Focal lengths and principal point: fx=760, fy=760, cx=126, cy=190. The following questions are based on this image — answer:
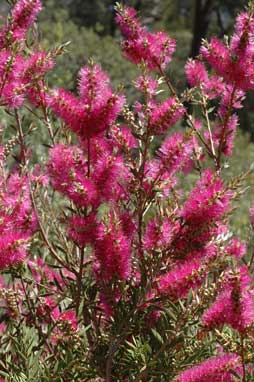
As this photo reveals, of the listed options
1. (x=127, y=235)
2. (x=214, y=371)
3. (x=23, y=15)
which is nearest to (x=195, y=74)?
(x=23, y=15)

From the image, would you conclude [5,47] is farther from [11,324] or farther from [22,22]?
[11,324]

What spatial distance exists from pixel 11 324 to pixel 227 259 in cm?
63

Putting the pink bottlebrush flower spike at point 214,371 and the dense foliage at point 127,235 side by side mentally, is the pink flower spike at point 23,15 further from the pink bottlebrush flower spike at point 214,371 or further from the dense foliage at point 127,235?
the pink bottlebrush flower spike at point 214,371

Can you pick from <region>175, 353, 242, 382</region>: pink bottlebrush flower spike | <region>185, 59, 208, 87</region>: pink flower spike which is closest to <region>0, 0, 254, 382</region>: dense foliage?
<region>175, 353, 242, 382</region>: pink bottlebrush flower spike

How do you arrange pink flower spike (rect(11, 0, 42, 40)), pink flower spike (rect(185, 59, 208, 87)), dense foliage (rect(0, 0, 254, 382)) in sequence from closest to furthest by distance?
dense foliage (rect(0, 0, 254, 382))
pink flower spike (rect(11, 0, 42, 40))
pink flower spike (rect(185, 59, 208, 87))

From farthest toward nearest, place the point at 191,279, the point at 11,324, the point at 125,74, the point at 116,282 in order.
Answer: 1. the point at 125,74
2. the point at 11,324
3. the point at 116,282
4. the point at 191,279

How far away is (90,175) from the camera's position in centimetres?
180

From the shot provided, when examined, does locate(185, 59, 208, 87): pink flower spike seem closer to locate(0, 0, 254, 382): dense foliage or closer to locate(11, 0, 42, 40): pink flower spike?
locate(0, 0, 254, 382): dense foliage

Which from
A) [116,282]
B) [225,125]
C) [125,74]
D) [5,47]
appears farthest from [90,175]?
[125,74]

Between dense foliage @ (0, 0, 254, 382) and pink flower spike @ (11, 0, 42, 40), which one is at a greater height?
pink flower spike @ (11, 0, 42, 40)

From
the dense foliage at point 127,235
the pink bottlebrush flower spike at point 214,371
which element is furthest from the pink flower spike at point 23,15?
the pink bottlebrush flower spike at point 214,371

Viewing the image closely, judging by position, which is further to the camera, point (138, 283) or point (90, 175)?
point (138, 283)

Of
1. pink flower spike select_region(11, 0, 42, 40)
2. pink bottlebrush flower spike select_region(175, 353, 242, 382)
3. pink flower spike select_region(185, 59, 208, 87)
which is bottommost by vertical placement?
pink bottlebrush flower spike select_region(175, 353, 242, 382)

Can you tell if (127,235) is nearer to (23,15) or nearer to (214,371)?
(214,371)
